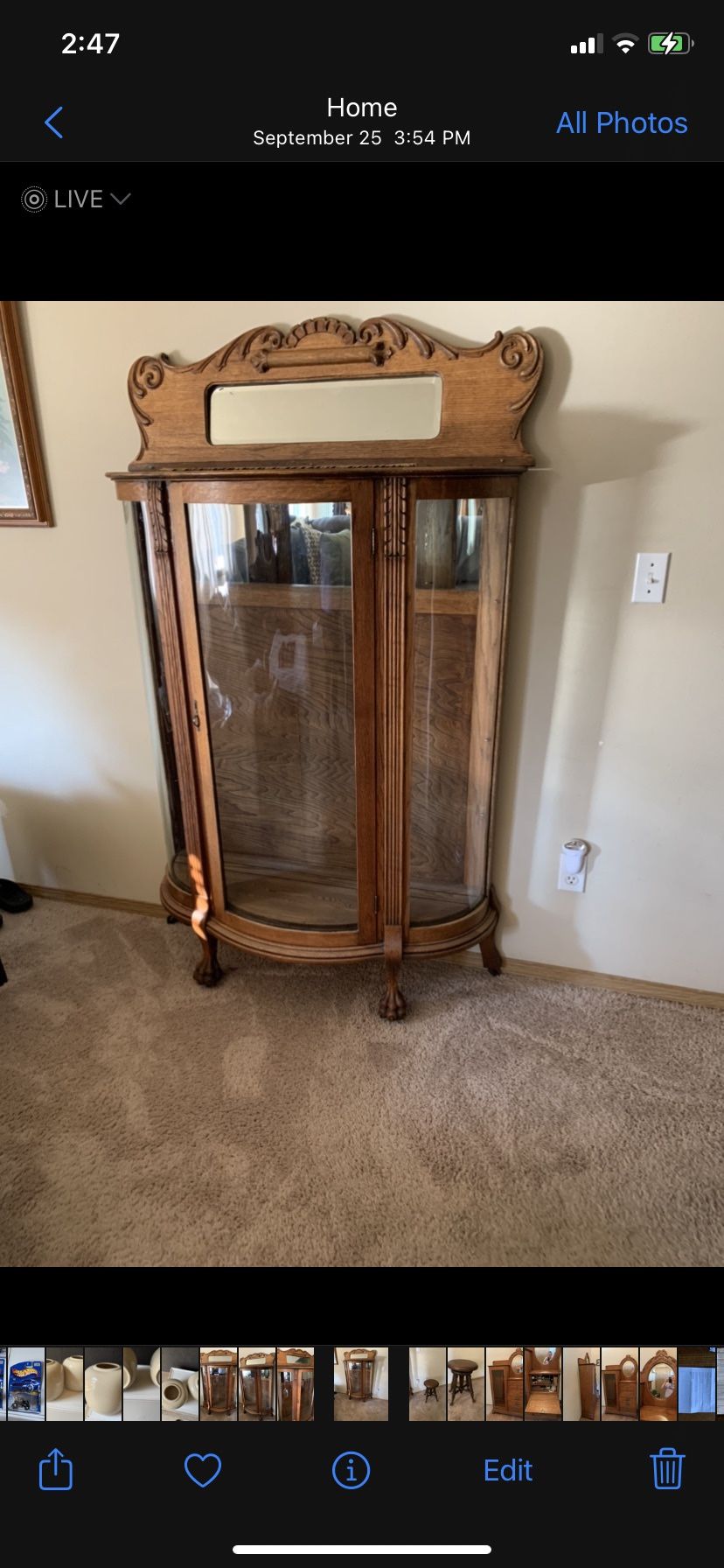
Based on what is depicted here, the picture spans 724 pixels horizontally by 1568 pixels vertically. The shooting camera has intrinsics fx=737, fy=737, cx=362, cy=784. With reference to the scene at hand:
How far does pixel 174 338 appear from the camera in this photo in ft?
5.17

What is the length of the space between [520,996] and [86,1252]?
106 centimetres

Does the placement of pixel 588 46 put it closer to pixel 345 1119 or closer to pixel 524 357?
pixel 524 357

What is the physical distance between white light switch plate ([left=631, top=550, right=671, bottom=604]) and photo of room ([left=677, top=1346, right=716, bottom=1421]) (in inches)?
50.2

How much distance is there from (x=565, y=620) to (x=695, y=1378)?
4.26 feet

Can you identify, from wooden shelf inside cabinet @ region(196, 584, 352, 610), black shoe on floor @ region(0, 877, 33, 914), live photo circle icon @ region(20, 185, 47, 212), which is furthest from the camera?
black shoe on floor @ region(0, 877, 33, 914)

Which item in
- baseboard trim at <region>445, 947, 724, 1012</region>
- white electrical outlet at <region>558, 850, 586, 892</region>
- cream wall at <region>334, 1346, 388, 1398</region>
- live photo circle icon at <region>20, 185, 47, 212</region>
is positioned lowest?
baseboard trim at <region>445, 947, 724, 1012</region>

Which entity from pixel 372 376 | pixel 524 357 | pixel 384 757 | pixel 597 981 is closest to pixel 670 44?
pixel 524 357

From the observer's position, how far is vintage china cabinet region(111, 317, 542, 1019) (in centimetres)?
139

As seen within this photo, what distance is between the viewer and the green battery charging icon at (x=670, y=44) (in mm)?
644

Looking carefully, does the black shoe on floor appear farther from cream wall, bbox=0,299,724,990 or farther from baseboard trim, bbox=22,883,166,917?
cream wall, bbox=0,299,724,990

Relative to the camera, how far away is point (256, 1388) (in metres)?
0.57
